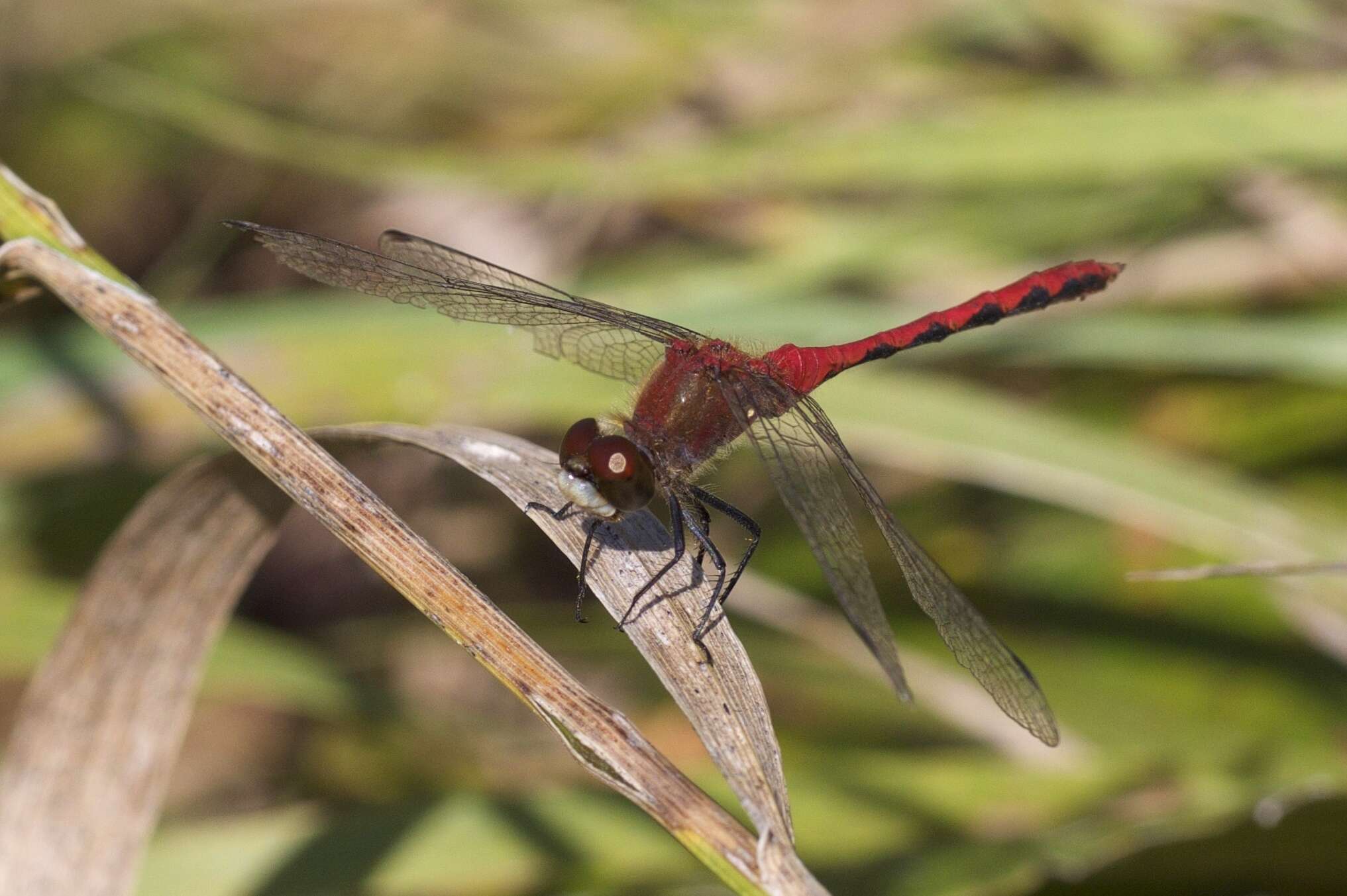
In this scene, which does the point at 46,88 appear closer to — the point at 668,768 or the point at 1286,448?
the point at 668,768

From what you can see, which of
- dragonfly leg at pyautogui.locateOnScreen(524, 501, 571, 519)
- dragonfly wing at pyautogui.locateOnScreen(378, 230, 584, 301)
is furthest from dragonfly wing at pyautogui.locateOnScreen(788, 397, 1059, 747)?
dragonfly wing at pyautogui.locateOnScreen(378, 230, 584, 301)

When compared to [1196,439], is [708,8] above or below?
above

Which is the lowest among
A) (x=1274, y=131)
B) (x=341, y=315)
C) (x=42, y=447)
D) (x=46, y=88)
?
(x=42, y=447)

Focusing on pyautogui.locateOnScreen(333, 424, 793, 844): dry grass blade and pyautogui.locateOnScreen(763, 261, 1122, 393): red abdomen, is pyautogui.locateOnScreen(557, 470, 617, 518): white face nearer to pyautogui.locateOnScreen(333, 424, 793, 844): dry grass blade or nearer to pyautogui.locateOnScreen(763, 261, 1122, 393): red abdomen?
pyautogui.locateOnScreen(333, 424, 793, 844): dry grass blade

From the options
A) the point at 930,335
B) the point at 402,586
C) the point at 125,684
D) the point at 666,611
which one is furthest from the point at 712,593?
the point at 930,335

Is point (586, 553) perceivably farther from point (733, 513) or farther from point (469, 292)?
point (469, 292)

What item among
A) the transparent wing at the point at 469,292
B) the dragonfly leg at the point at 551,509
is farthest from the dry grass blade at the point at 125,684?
the transparent wing at the point at 469,292

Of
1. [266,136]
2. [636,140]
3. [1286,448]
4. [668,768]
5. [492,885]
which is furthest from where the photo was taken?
[636,140]

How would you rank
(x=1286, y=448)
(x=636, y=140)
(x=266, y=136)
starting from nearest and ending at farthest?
(x=1286, y=448) < (x=266, y=136) < (x=636, y=140)

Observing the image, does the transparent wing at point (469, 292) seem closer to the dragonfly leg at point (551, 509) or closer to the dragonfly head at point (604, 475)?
the dragonfly head at point (604, 475)

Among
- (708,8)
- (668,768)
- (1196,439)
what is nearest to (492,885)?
(668,768)
